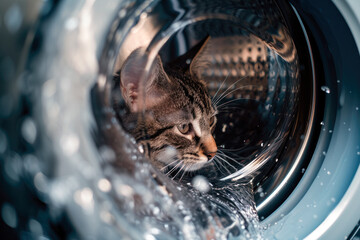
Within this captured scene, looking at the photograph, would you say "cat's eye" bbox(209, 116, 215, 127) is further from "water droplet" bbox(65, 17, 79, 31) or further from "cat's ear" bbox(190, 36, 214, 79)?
"water droplet" bbox(65, 17, 79, 31)

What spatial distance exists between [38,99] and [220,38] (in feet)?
2.32

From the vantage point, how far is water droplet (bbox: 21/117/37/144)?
1.32ft

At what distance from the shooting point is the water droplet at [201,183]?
81 centimetres

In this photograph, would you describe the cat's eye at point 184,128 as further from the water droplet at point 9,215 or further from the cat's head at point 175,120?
the water droplet at point 9,215

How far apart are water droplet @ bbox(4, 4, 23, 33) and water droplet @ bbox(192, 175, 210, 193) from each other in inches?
21.1

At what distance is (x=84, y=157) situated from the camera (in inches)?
16.2

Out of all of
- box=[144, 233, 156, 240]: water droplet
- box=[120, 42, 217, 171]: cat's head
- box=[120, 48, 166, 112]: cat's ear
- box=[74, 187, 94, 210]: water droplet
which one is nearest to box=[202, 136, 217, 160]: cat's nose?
box=[120, 42, 217, 171]: cat's head

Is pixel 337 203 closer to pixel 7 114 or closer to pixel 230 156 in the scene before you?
pixel 230 156

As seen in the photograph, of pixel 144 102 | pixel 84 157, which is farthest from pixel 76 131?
pixel 144 102

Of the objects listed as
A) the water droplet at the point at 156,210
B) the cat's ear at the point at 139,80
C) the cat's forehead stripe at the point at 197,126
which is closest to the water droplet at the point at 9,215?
the water droplet at the point at 156,210

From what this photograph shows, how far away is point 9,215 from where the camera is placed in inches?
17.2

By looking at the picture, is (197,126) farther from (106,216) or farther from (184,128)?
(106,216)

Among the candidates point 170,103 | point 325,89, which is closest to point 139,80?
point 170,103

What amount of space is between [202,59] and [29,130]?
0.72 m
